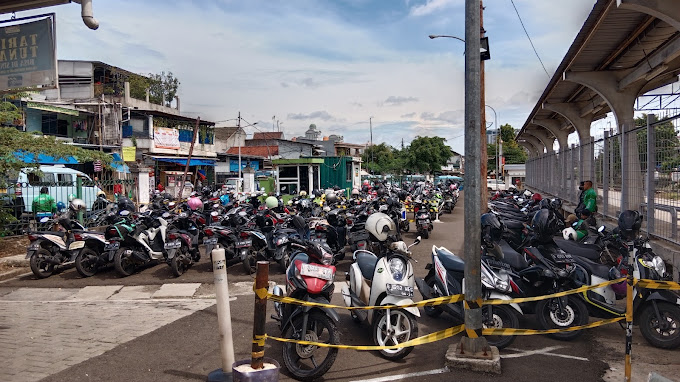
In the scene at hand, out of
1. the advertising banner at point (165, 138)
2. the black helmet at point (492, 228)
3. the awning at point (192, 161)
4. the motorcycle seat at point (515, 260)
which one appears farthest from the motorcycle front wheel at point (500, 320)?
the advertising banner at point (165, 138)

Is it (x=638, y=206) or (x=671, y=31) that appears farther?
(x=671, y=31)

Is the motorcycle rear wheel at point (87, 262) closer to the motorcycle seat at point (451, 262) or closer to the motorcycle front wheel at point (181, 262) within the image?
the motorcycle front wheel at point (181, 262)

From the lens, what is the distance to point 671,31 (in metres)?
8.20

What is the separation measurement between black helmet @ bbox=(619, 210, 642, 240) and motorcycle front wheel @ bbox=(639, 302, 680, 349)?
1.28m

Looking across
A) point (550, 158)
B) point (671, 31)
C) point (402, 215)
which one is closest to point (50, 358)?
point (402, 215)

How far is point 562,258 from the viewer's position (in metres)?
5.33

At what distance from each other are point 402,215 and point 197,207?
5.16m

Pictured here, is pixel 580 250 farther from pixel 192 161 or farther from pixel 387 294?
pixel 192 161

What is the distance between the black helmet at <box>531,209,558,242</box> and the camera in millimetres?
5488

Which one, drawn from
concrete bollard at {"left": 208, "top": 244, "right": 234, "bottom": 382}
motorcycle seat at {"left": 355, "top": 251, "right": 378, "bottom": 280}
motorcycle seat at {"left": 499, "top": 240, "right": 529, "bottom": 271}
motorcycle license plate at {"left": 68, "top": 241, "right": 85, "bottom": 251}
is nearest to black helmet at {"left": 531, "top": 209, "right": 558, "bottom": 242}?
motorcycle seat at {"left": 499, "top": 240, "right": 529, "bottom": 271}

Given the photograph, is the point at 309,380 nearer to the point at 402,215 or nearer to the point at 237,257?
the point at 237,257

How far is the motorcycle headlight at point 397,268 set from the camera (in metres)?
4.71

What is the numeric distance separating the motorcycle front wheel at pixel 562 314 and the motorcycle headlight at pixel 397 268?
5.18ft

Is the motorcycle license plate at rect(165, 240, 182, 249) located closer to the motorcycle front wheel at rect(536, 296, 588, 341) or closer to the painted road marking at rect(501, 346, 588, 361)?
the painted road marking at rect(501, 346, 588, 361)
